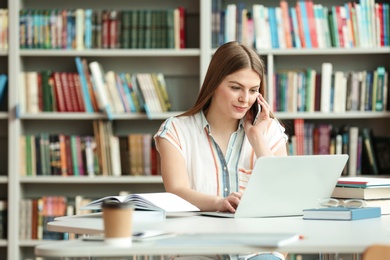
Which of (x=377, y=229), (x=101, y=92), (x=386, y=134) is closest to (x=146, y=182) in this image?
(x=101, y=92)

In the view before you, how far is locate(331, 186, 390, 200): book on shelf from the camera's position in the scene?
2209mm

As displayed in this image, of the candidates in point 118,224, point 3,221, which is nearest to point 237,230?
point 118,224

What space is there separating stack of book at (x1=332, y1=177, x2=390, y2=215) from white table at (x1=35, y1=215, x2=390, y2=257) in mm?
63

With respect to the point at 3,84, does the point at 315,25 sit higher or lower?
higher

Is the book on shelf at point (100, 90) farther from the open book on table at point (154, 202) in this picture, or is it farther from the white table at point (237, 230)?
the white table at point (237, 230)

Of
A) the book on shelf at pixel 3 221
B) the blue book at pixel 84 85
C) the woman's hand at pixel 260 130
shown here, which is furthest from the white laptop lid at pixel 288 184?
the book on shelf at pixel 3 221

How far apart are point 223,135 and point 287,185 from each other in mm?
567

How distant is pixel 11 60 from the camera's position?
4.23 metres

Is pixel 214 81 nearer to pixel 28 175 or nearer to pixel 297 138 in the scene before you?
pixel 297 138

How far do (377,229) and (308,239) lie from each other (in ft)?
1.02

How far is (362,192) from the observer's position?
7.24ft

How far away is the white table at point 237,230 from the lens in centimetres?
144

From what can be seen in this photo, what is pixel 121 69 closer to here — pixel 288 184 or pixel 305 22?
pixel 305 22

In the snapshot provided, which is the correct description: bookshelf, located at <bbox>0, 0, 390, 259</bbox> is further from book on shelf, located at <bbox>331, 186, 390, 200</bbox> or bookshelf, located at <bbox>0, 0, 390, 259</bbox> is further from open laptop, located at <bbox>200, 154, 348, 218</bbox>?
open laptop, located at <bbox>200, 154, 348, 218</bbox>
